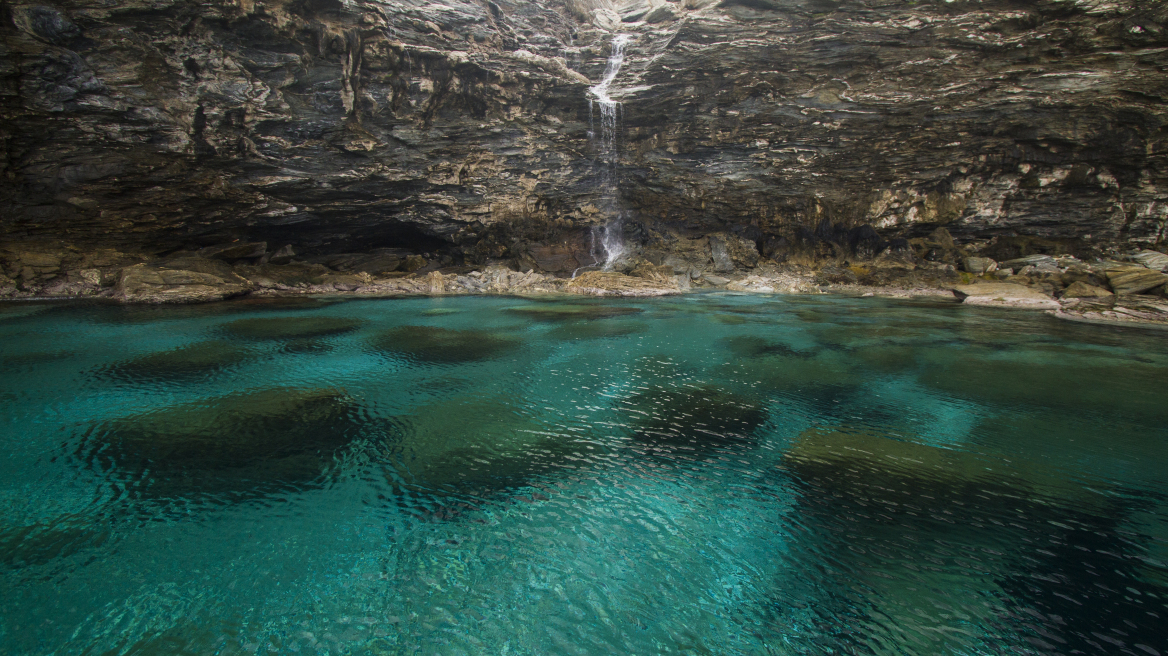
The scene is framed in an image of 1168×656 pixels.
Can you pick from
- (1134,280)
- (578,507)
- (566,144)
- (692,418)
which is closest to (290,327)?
(692,418)

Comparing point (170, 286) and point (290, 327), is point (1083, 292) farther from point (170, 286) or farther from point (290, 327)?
point (170, 286)

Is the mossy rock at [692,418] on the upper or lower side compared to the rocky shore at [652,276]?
lower

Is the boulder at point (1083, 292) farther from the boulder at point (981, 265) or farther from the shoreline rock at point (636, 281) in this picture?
the boulder at point (981, 265)

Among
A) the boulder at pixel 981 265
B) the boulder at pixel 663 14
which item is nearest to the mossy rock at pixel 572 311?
the boulder at pixel 663 14

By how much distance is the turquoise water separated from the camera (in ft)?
13.2

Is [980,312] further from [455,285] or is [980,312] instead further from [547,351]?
[455,285]

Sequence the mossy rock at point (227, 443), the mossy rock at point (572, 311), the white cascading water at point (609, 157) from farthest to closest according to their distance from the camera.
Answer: the white cascading water at point (609, 157), the mossy rock at point (572, 311), the mossy rock at point (227, 443)

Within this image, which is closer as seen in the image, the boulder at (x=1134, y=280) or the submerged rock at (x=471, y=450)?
the submerged rock at (x=471, y=450)

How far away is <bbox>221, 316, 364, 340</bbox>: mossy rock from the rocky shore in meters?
9.30

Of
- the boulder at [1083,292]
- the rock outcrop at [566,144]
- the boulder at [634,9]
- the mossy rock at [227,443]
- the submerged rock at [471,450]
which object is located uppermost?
the boulder at [634,9]

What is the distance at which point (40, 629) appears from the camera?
386 cm

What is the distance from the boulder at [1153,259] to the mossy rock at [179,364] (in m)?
46.4

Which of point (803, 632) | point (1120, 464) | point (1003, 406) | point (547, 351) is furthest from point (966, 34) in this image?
point (803, 632)

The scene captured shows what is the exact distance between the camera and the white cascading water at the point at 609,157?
29234mm
